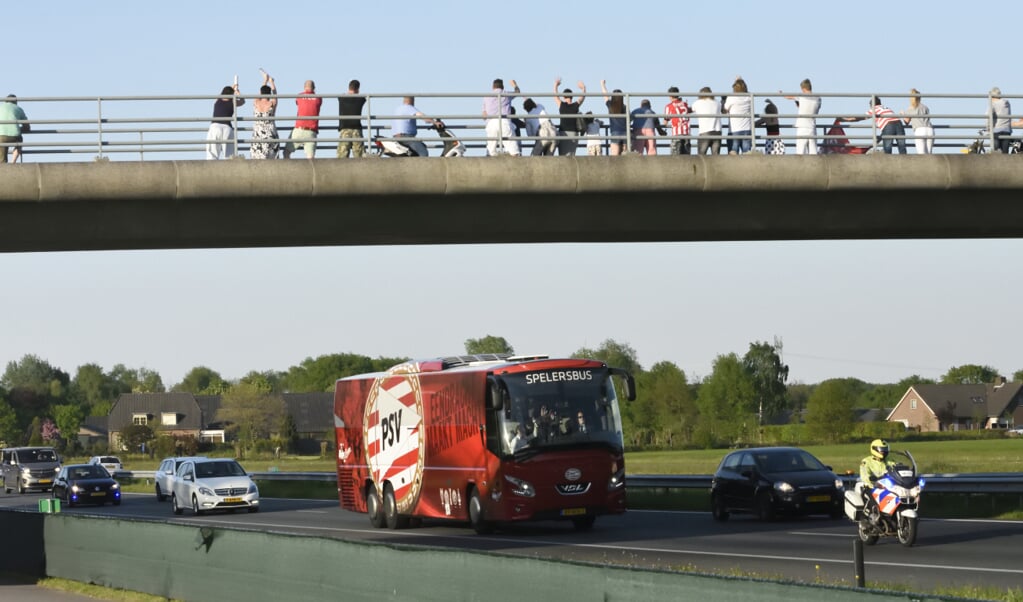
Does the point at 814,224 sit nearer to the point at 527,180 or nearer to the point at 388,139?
the point at 527,180

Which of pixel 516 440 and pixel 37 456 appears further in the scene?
pixel 37 456

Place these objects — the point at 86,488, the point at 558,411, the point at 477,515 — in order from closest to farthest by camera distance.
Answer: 1. the point at 558,411
2. the point at 477,515
3. the point at 86,488

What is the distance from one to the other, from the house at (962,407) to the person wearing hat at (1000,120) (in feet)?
491

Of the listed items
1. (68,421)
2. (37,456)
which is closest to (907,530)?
(37,456)

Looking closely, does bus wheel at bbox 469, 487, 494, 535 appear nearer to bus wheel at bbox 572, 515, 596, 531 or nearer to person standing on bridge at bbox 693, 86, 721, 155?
bus wheel at bbox 572, 515, 596, 531

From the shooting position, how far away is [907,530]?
22297mm

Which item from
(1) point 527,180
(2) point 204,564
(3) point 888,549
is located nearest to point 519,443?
(1) point 527,180

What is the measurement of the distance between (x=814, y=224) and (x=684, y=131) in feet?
8.98

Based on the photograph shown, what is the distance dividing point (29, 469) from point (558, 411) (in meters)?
43.8

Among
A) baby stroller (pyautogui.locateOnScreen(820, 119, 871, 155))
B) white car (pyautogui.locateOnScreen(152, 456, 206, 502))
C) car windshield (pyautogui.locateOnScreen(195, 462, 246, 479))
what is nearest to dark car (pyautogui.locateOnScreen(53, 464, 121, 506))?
white car (pyautogui.locateOnScreen(152, 456, 206, 502))

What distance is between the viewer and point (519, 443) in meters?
26.4

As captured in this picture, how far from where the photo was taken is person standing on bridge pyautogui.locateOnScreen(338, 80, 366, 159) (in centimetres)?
2522

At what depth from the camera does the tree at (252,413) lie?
149m

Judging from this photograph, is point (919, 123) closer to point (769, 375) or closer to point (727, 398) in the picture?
point (727, 398)
